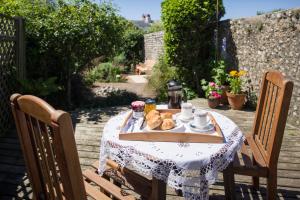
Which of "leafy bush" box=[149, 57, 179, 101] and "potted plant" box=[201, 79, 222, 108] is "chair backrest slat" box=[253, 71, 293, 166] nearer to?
"potted plant" box=[201, 79, 222, 108]

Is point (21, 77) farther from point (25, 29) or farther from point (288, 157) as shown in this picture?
point (288, 157)

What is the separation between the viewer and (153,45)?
43.8 feet

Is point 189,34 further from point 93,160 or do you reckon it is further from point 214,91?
point 93,160

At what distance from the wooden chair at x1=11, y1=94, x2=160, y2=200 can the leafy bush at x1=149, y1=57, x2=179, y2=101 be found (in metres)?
6.07

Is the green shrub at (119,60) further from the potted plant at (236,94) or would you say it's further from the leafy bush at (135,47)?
the potted plant at (236,94)

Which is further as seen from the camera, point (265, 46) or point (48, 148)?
point (265, 46)

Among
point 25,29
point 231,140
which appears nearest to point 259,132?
point 231,140

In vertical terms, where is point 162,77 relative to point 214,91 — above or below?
above

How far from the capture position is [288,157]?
12.2 ft

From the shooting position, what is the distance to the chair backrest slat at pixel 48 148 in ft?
3.73

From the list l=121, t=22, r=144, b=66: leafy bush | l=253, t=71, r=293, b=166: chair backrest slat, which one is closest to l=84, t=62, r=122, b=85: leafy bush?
l=121, t=22, r=144, b=66: leafy bush

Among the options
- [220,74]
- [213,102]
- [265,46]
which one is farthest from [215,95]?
[265,46]

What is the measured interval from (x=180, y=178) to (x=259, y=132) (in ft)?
4.02

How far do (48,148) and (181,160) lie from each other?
2.62ft
